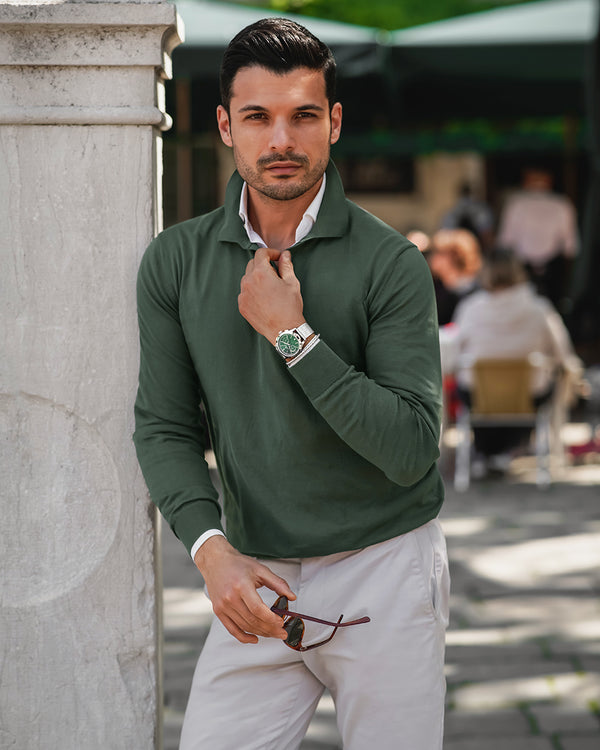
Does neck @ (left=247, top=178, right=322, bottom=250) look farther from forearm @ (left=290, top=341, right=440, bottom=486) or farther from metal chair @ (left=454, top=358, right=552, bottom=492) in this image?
metal chair @ (left=454, top=358, right=552, bottom=492)

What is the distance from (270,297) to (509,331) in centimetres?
594

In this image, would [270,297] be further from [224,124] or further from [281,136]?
[224,124]

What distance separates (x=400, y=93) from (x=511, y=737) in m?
7.24

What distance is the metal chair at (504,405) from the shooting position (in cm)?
741

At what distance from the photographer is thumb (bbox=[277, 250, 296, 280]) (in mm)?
1897

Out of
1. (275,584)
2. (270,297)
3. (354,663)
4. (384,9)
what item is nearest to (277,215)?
(270,297)

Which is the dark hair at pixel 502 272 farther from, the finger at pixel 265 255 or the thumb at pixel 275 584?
the thumb at pixel 275 584

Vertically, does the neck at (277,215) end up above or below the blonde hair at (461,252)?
above

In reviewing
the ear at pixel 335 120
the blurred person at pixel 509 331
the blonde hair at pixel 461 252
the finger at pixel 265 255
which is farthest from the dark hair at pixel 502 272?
the finger at pixel 265 255

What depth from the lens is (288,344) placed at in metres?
1.84

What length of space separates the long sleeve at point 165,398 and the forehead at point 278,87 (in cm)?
34

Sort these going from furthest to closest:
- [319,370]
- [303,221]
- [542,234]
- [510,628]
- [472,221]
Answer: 1. [472,221]
2. [542,234]
3. [510,628]
4. [303,221]
5. [319,370]

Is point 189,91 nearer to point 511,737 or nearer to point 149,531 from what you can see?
point 511,737

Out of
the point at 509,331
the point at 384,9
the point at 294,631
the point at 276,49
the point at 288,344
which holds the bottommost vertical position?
the point at 509,331
